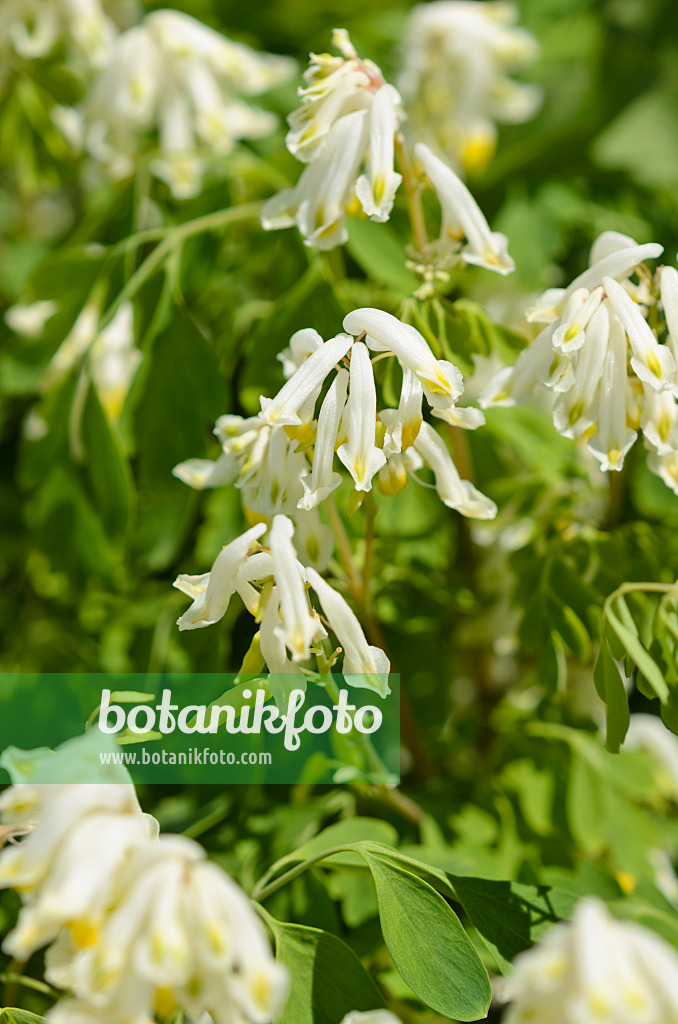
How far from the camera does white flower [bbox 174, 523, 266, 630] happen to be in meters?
0.55

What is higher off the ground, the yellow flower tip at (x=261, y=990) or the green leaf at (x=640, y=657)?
the yellow flower tip at (x=261, y=990)

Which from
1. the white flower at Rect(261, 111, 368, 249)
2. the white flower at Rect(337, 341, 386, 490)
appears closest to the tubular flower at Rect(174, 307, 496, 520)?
the white flower at Rect(337, 341, 386, 490)

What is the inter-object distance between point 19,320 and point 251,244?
0.36 m

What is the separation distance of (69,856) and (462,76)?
3.63 feet

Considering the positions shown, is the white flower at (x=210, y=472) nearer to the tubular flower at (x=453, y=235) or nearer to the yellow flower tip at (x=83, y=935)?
the tubular flower at (x=453, y=235)

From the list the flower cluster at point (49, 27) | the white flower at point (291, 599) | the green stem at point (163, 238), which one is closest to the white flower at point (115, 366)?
the green stem at point (163, 238)

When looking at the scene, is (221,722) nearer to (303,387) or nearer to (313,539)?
(313,539)

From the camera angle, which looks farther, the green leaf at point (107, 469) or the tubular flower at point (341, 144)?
the green leaf at point (107, 469)

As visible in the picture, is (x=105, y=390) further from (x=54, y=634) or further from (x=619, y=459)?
(x=619, y=459)

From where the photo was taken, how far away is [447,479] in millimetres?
A: 633

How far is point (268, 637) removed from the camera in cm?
55

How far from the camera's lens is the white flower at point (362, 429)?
542 mm

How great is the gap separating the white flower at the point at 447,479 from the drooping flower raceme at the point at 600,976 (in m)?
0.31

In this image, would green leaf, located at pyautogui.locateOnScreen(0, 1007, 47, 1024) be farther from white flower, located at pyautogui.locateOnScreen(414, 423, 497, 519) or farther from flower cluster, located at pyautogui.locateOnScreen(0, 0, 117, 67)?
flower cluster, located at pyautogui.locateOnScreen(0, 0, 117, 67)
